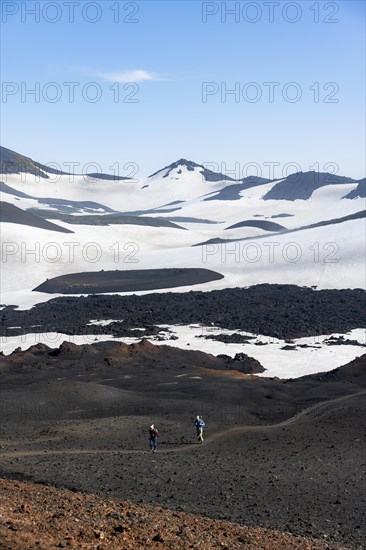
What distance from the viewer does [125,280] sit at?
288 ft

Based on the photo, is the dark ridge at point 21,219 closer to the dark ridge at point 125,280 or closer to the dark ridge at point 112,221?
the dark ridge at point 112,221

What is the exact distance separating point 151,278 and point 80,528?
246 ft

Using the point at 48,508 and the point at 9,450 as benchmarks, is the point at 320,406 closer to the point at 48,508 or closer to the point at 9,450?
the point at 9,450

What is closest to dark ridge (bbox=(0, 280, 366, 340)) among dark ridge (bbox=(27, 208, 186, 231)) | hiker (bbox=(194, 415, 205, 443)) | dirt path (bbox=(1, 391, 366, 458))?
dirt path (bbox=(1, 391, 366, 458))

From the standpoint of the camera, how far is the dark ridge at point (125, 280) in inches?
3250

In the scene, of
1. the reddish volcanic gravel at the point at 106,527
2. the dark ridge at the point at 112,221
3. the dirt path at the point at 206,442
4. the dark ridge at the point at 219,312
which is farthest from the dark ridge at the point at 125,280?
the dark ridge at the point at 112,221

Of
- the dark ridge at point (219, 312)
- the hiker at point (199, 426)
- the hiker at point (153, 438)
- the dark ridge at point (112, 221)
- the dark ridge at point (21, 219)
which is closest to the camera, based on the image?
the hiker at point (153, 438)

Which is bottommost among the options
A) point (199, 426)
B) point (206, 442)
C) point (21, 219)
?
point (206, 442)

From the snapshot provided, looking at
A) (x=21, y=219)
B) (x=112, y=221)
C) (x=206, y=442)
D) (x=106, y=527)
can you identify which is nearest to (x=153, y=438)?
(x=206, y=442)

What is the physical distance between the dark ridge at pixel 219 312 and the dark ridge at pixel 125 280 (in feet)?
20.3

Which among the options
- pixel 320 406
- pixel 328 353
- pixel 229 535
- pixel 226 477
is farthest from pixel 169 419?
pixel 328 353

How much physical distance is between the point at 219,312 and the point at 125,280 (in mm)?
23454

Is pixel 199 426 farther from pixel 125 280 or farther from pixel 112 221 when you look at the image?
pixel 112 221

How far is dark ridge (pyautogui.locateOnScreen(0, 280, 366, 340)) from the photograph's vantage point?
6056 centimetres
